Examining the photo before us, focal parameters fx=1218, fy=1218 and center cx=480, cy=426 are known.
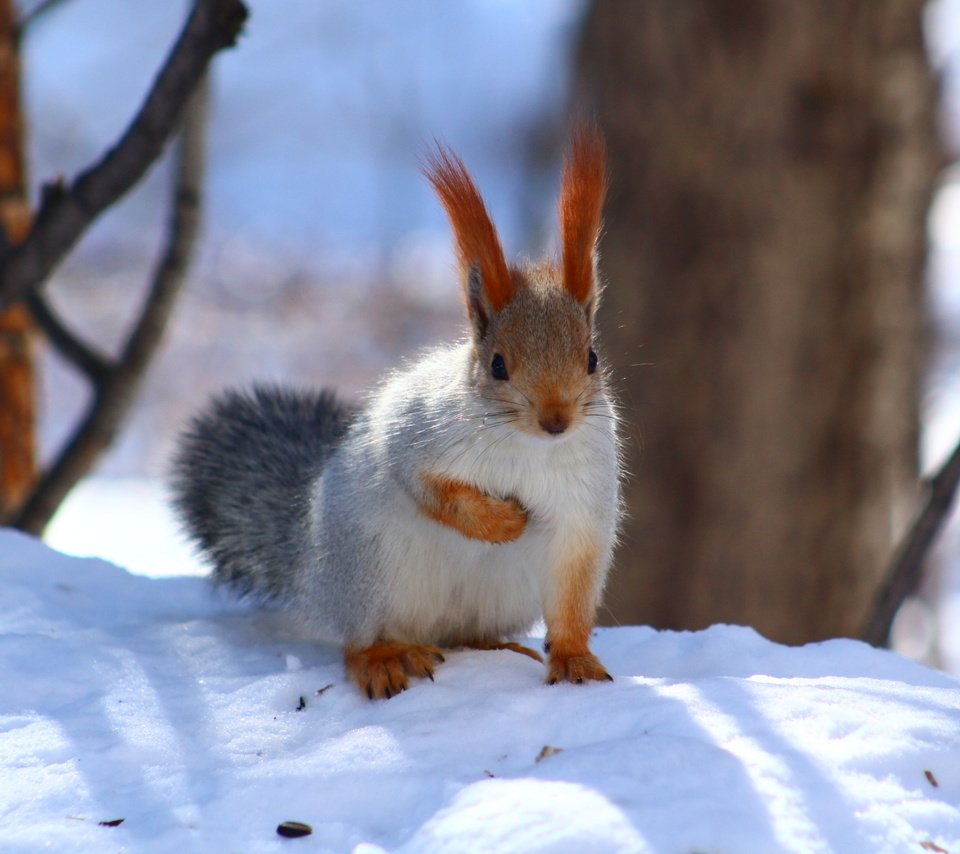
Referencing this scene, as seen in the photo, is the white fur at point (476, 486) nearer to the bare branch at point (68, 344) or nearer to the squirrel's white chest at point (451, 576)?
the squirrel's white chest at point (451, 576)

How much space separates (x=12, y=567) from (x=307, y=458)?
24.1 inches

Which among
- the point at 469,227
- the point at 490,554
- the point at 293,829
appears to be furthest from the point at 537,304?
the point at 293,829

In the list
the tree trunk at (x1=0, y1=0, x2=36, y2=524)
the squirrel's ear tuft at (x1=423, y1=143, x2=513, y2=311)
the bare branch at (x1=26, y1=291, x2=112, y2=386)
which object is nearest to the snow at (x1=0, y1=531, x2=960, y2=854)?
the squirrel's ear tuft at (x1=423, y1=143, x2=513, y2=311)

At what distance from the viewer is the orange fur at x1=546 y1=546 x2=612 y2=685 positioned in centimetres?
193

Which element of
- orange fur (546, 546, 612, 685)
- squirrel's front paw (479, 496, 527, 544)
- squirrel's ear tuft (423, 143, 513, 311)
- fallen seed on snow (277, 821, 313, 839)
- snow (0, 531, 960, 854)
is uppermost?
squirrel's ear tuft (423, 143, 513, 311)

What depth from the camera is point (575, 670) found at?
185cm

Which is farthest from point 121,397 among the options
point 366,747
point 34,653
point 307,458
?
point 366,747

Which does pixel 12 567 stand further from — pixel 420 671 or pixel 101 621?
pixel 420 671

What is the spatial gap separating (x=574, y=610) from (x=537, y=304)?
1.63ft

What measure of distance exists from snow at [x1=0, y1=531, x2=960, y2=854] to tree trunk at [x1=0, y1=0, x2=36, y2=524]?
4.52ft

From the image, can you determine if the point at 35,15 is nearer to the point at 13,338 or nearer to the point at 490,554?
the point at 13,338

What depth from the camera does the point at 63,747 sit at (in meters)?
1.64

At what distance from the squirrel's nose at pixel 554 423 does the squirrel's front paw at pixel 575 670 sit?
37 cm

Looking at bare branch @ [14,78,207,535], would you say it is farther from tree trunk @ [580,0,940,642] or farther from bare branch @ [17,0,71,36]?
tree trunk @ [580,0,940,642]
